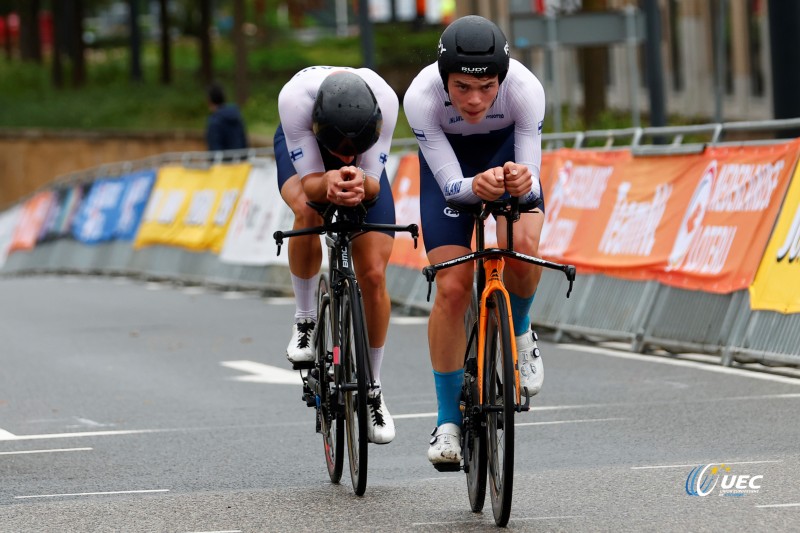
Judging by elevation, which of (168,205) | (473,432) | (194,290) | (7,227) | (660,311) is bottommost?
(7,227)

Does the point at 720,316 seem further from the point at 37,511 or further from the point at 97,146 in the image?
the point at 97,146

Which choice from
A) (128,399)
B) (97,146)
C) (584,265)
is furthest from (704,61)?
(128,399)

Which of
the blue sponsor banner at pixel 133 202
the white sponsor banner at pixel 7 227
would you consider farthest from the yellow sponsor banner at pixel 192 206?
the white sponsor banner at pixel 7 227

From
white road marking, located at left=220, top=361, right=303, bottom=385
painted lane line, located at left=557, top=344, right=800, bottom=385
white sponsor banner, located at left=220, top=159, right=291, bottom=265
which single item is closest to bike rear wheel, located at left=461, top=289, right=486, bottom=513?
painted lane line, located at left=557, top=344, right=800, bottom=385

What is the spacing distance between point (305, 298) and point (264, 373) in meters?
4.34

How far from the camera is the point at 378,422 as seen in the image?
7512 mm

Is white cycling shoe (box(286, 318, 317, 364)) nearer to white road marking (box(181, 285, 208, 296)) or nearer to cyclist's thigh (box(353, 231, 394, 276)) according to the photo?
cyclist's thigh (box(353, 231, 394, 276))

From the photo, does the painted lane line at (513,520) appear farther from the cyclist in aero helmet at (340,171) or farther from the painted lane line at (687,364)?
the painted lane line at (687,364)

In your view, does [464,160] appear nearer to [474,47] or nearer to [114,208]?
[474,47]

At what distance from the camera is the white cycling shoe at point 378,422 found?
747 centimetres

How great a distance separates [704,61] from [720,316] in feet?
104

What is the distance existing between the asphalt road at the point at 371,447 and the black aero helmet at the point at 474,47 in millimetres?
1655

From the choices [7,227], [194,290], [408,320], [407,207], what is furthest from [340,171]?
[7,227]

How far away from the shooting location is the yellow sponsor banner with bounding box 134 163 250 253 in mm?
23594
